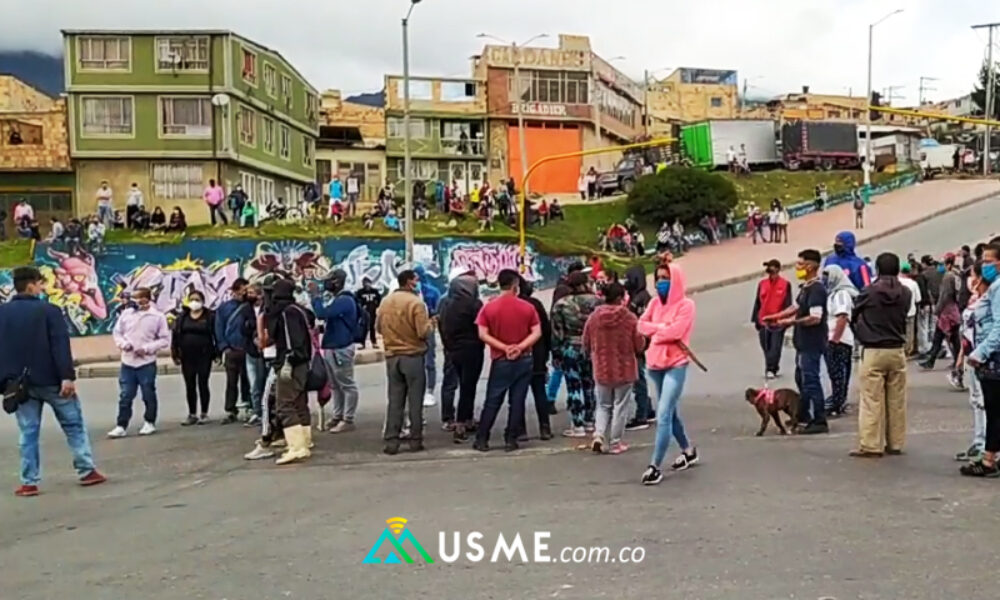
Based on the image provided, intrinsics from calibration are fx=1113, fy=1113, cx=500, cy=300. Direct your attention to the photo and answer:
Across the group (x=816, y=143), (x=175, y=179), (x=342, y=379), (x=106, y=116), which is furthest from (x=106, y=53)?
(x=342, y=379)

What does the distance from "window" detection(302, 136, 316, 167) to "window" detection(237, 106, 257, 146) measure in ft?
28.2

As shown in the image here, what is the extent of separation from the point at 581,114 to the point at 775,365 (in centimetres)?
5483

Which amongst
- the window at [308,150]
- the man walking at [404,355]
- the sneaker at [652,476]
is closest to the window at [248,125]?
the window at [308,150]

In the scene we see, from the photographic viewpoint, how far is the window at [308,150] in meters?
62.3

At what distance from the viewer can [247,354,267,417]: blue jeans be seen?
483 inches

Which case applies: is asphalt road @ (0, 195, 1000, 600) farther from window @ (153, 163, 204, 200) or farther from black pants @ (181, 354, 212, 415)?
window @ (153, 163, 204, 200)

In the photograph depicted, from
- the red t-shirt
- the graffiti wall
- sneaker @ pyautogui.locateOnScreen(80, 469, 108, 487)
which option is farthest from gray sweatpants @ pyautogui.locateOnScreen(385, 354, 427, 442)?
the graffiti wall

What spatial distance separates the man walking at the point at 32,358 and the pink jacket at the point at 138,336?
10.2 feet

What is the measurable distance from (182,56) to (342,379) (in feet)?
137

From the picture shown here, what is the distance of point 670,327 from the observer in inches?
340

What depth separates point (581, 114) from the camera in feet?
226

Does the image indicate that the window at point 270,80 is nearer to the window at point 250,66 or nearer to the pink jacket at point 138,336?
the window at point 250,66

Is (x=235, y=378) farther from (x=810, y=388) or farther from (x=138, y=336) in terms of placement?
(x=810, y=388)

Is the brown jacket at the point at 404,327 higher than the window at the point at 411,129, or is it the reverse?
the window at the point at 411,129
